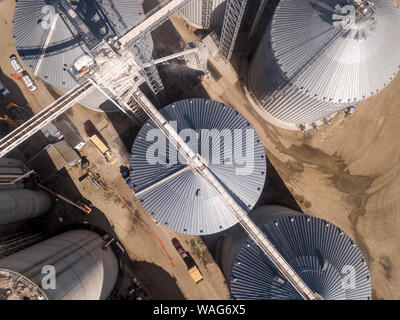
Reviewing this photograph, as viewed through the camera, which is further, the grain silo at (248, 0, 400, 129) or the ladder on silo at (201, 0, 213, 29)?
the ladder on silo at (201, 0, 213, 29)

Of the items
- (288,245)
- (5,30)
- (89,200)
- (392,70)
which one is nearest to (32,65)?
(5,30)

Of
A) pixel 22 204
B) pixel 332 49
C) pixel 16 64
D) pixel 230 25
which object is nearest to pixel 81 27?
pixel 230 25

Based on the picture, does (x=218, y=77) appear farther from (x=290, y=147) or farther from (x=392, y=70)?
(x=392, y=70)

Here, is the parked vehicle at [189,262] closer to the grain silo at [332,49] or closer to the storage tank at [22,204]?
the storage tank at [22,204]

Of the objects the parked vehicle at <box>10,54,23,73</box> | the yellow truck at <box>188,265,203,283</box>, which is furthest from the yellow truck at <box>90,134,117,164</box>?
the yellow truck at <box>188,265,203,283</box>

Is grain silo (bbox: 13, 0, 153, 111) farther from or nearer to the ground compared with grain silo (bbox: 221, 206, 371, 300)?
farther from the ground

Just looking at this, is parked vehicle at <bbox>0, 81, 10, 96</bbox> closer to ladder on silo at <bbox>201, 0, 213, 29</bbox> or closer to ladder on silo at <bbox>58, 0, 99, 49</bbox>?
ladder on silo at <bbox>58, 0, 99, 49</bbox>
